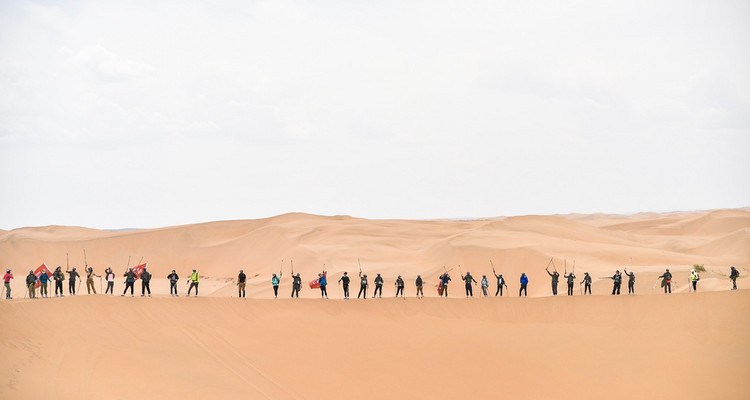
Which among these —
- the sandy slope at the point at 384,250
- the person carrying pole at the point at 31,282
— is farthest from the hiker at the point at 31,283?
the sandy slope at the point at 384,250

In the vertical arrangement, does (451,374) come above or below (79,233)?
below

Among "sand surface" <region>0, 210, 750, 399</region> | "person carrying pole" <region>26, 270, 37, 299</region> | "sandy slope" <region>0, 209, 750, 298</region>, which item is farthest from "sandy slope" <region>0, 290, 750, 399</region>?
"sandy slope" <region>0, 209, 750, 298</region>

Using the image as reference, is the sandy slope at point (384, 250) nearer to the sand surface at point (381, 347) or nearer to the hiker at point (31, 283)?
the sand surface at point (381, 347)

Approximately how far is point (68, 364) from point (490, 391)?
45.2 feet

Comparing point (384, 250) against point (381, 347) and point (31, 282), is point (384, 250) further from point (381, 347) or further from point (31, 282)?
point (31, 282)

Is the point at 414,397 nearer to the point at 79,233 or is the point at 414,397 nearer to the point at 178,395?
the point at 178,395

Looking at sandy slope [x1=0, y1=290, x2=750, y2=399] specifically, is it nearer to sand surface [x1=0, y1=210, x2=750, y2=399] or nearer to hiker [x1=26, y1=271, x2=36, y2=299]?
sand surface [x1=0, y1=210, x2=750, y2=399]

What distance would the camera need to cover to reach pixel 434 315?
31125 mm

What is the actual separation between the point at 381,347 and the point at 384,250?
3378 cm

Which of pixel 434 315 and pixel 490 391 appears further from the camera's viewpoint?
pixel 434 315

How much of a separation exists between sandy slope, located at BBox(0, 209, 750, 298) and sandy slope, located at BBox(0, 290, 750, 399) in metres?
10.1

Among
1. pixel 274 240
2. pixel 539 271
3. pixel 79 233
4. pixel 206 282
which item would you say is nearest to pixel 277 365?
pixel 539 271

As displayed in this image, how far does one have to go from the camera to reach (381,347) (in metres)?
28.0

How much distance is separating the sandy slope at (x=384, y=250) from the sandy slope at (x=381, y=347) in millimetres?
10090
